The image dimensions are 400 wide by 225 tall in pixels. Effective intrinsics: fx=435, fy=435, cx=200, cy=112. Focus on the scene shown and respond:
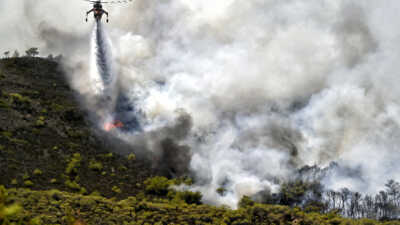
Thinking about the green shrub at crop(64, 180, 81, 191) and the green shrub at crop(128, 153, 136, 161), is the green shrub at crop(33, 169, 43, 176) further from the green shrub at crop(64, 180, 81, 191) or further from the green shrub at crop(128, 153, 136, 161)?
the green shrub at crop(128, 153, 136, 161)

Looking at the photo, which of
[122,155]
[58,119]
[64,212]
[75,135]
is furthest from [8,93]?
[64,212]

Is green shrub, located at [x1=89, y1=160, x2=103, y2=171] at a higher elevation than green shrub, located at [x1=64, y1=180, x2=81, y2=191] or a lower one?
higher

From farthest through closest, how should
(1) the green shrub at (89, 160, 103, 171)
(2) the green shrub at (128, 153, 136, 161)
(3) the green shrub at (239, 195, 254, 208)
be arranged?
1. (3) the green shrub at (239, 195, 254, 208)
2. (2) the green shrub at (128, 153, 136, 161)
3. (1) the green shrub at (89, 160, 103, 171)

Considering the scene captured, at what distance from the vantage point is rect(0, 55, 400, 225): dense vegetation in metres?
82.6

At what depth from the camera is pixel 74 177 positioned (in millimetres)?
102750

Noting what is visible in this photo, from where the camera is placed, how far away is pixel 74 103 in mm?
142625

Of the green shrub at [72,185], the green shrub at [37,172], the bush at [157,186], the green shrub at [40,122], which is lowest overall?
the green shrub at [72,185]

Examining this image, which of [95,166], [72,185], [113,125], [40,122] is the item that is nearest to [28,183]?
[72,185]

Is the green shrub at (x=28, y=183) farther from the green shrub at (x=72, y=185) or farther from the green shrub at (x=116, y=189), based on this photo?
the green shrub at (x=116, y=189)

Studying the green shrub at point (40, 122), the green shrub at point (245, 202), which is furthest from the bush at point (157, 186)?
the green shrub at point (40, 122)

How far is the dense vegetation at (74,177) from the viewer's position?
82.6 meters

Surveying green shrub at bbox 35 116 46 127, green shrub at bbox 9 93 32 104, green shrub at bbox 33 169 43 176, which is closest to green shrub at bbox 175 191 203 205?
green shrub at bbox 33 169 43 176

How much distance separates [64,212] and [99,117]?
231 feet

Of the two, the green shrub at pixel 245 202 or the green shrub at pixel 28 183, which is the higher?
the green shrub at pixel 245 202
